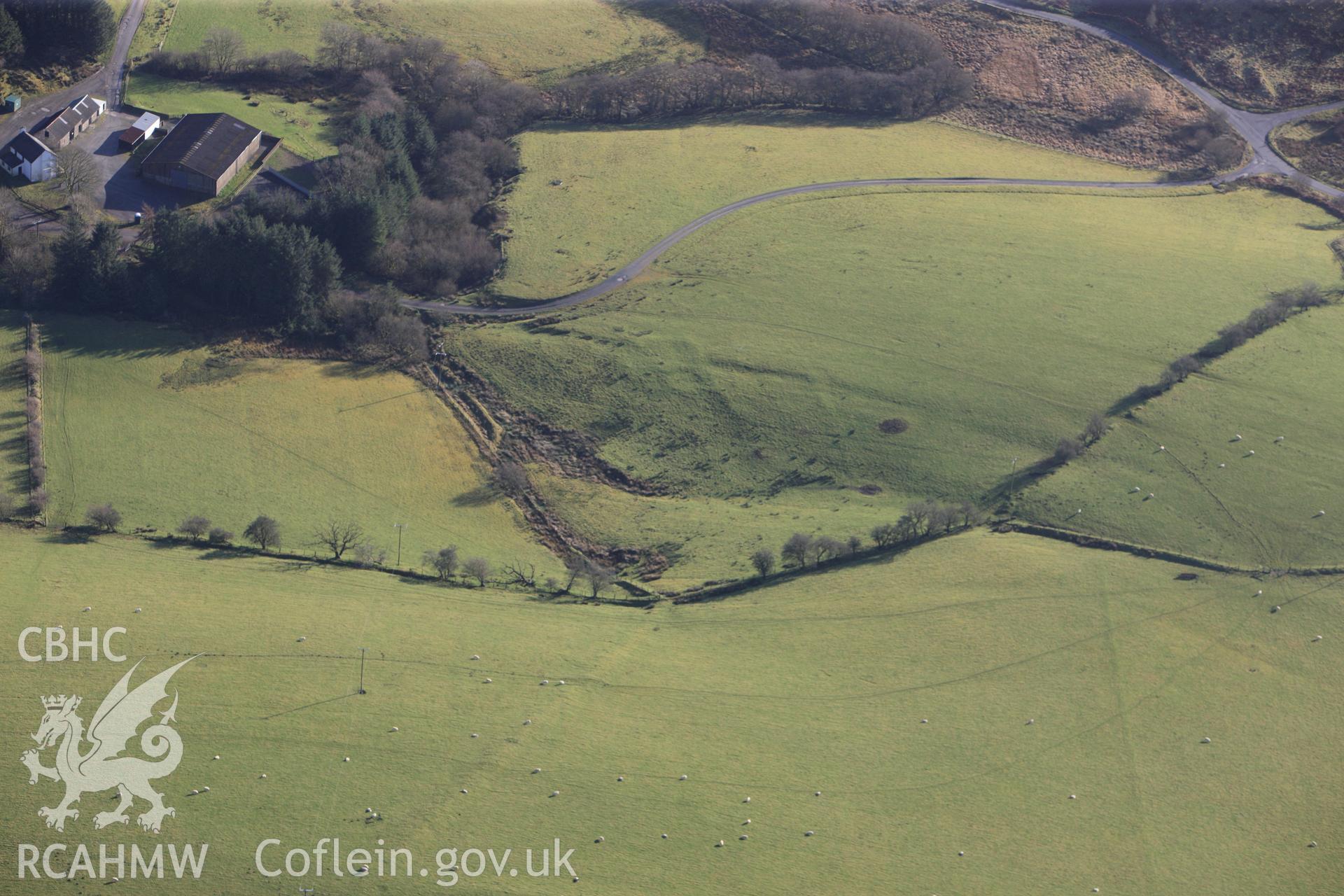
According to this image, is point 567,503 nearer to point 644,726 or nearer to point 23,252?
point 644,726

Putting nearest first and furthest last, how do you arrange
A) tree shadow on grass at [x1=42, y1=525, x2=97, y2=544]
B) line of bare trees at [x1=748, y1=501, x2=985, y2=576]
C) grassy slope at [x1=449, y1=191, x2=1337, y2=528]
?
tree shadow on grass at [x1=42, y1=525, x2=97, y2=544]
line of bare trees at [x1=748, y1=501, x2=985, y2=576]
grassy slope at [x1=449, y1=191, x2=1337, y2=528]

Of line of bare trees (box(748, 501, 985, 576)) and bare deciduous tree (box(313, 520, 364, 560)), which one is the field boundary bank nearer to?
line of bare trees (box(748, 501, 985, 576))

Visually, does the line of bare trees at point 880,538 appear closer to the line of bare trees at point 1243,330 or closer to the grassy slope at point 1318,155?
the line of bare trees at point 1243,330

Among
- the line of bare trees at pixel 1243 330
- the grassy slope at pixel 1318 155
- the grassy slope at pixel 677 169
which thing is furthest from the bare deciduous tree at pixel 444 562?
the grassy slope at pixel 1318 155

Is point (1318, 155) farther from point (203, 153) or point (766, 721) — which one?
point (203, 153)

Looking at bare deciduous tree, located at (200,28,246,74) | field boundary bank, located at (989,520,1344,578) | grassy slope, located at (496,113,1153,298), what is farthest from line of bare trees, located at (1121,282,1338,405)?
bare deciduous tree, located at (200,28,246,74)

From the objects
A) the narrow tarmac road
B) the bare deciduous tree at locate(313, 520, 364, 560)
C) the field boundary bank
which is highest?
the narrow tarmac road
